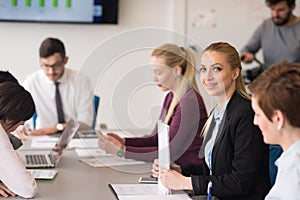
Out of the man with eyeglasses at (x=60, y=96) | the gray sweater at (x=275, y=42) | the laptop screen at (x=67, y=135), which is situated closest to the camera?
the laptop screen at (x=67, y=135)

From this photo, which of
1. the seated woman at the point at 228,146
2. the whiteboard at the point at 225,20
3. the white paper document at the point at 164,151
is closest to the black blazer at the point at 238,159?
the seated woman at the point at 228,146

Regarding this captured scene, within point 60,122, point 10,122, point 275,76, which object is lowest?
point 60,122

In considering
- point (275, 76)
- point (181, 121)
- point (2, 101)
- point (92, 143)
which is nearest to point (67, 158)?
point (92, 143)

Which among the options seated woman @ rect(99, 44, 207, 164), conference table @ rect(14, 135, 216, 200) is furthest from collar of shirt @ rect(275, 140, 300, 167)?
seated woman @ rect(99, 44, 207, 164)

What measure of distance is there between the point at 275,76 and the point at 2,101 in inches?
37.4

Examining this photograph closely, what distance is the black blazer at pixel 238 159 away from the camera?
Answer: 191cm

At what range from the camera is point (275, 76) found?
1596 mm

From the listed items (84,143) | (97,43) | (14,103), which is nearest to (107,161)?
(84,143)

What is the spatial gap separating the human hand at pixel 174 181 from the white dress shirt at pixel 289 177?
1.36 ft

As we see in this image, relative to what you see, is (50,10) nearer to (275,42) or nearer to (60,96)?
(60,96)

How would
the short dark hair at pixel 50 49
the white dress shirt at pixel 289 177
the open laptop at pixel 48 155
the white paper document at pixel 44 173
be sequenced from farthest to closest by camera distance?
the short dark hair at pixel 50 49
the open laptop at pixel 48 155
the white paper document at pixel 44 173
the white dress shirt at pixel 289 177

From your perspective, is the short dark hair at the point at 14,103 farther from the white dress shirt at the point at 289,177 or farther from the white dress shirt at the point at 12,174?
the white dress shirt at the point at 289,177

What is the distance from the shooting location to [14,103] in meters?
1.96

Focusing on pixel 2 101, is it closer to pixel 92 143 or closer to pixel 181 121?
pixel 181 121
